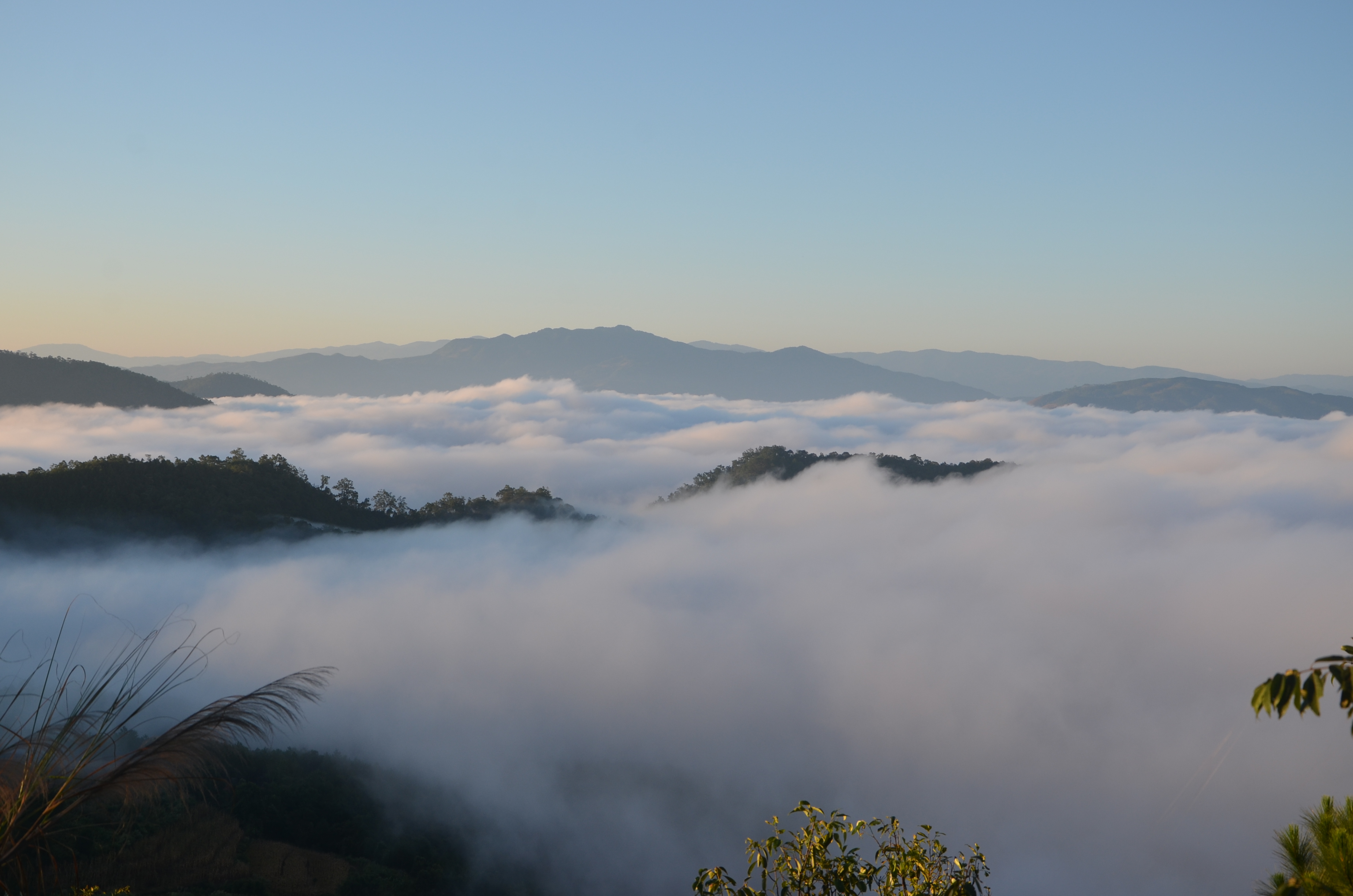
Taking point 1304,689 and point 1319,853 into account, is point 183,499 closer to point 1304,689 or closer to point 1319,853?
point 1319,853

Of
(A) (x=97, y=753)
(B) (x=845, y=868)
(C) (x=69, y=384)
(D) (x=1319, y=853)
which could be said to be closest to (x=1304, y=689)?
(B) (x=845, y=868)

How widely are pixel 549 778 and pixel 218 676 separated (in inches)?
1475

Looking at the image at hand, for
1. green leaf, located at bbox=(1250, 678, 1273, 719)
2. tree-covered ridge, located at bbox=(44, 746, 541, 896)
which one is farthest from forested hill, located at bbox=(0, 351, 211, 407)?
green leaf, located at bbox=(1250, 678, 1273, 719)

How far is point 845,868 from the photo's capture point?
858cm

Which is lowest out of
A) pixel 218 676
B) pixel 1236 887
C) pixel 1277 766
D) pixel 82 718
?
pixel 1236 887

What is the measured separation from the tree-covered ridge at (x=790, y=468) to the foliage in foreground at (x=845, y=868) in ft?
452

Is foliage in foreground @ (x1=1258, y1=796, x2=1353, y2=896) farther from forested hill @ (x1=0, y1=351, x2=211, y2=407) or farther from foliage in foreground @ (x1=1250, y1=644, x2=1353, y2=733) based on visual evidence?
forested hill @ (x1=0, y1=351, x2=211, y2=407)

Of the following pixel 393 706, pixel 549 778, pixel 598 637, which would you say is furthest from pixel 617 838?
pixel 598 637

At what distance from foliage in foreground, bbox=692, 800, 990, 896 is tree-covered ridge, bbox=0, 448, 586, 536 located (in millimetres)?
83196

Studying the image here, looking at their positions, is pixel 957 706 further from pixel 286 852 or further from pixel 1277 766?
pixel 286 852

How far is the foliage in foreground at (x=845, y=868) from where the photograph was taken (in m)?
8.43

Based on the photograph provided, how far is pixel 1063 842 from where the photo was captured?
89.2 metres

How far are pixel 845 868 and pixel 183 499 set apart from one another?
281 ft

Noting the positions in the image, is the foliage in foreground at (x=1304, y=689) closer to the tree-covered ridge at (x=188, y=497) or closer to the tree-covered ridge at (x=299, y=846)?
the tree-covered ridge at (x=299, y=846)
